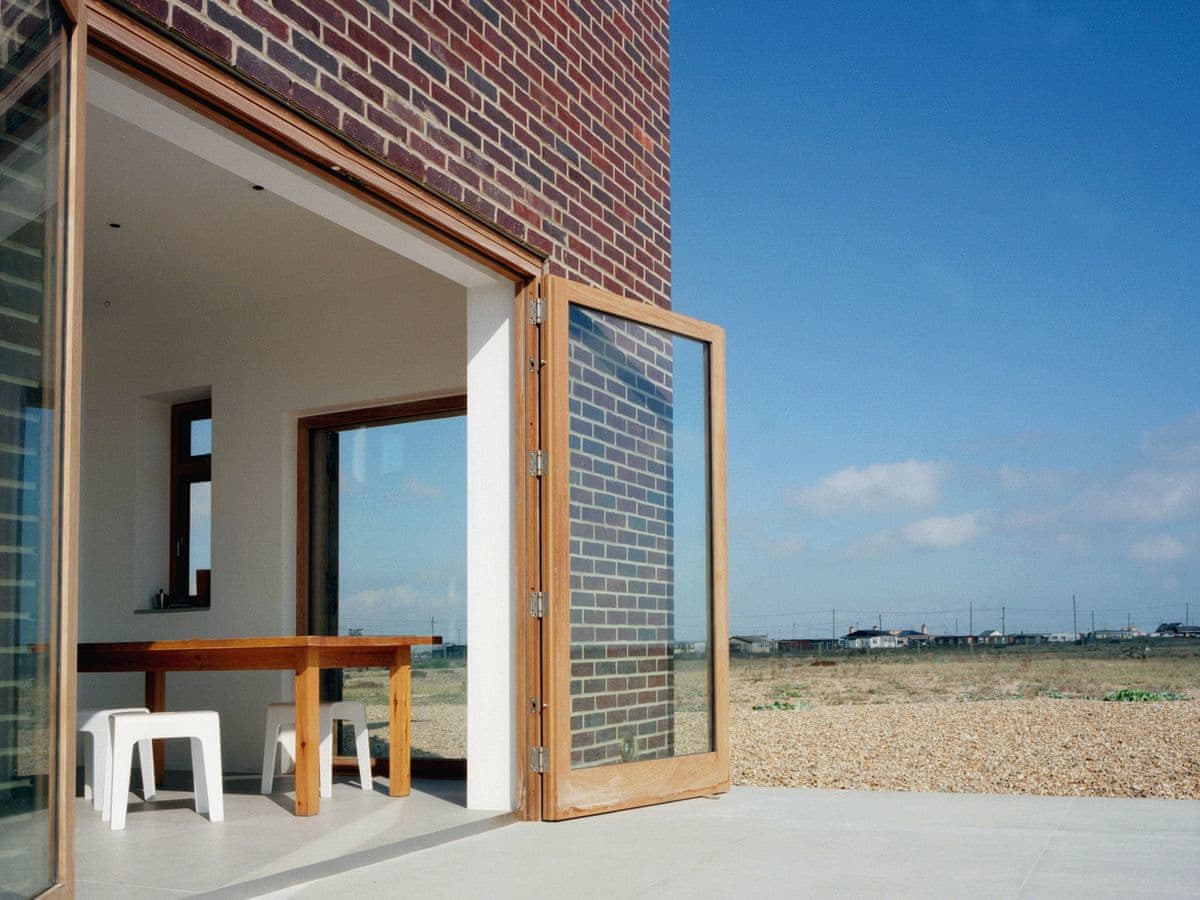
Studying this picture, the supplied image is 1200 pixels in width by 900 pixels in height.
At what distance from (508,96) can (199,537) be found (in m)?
4.05

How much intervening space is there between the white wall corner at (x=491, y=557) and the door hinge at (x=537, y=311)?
0.40 feet

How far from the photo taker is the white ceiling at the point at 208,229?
3.89 metres

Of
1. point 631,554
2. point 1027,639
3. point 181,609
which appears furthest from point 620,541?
point 1027,639

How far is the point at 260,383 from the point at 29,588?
16.7 feet

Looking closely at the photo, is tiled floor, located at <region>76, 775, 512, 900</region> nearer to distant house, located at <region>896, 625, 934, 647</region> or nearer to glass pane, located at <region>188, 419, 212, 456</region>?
glass pane, located at <region>188, 419, 212, 456</region>

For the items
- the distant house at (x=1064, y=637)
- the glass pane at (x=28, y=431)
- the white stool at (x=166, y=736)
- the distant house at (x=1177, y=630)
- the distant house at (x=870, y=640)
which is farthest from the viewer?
the distant house at (x=1177, y=630)

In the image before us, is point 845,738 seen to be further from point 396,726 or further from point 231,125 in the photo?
point 231,125

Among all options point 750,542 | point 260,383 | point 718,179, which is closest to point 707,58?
point 718,179

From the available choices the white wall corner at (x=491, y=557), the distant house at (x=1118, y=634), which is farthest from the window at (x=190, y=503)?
the distant house at (x=1118, y=634)

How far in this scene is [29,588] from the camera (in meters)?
2.63

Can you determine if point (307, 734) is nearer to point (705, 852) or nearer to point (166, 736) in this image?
point (166, 736)

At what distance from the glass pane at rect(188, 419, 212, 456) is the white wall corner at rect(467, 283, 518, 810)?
3422mm

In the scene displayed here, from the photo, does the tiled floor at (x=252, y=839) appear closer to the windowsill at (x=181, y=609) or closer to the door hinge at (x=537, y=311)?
the windowsill at (x=181, y=609)

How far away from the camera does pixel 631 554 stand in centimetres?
552
